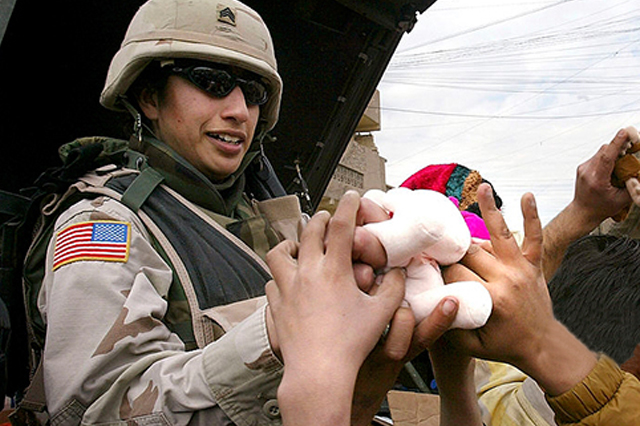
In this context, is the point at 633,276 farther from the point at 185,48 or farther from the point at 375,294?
the point at 185,48

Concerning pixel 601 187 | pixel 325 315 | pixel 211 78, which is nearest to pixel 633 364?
pixel 601 187

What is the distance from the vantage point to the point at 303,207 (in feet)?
9.42

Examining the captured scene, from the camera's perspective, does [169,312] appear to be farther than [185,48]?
No

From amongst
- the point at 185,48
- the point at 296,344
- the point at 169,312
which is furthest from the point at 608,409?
the point at 185,48

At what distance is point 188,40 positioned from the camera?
5.28 ft

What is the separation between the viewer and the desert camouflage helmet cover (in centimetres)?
160

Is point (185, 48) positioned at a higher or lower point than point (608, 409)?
higher

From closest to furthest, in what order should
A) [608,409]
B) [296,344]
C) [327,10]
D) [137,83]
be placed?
[296,344] < [608,409] < [137,83] < [327,10]

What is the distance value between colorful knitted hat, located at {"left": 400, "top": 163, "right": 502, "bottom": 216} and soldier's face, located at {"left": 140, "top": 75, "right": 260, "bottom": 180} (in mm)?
745

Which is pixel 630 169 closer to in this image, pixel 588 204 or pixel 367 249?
pixel 588 204

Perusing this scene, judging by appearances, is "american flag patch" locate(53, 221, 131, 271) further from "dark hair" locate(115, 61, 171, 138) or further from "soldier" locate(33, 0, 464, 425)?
"dark hair" locate(115, 61, 171, 138)

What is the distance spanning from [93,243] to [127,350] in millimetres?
259

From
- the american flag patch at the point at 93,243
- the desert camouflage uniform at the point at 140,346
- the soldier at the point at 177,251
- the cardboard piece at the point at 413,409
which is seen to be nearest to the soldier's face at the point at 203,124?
the soldier at the point at 177,251

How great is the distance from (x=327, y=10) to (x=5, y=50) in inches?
54.1
